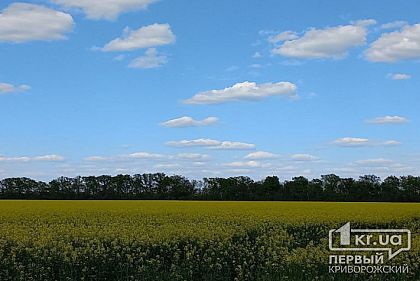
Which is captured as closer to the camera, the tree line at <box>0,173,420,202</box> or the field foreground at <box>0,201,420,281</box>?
the field foreground at <box>0,201,420,281</box>

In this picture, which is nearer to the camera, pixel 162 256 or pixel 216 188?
pixel 162 256

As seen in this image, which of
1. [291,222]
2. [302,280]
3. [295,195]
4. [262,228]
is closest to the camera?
[302,280]

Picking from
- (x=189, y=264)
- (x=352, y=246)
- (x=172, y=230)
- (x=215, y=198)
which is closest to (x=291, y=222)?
(x=172, y=230)

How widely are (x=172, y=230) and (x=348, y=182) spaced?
5716 centimetres

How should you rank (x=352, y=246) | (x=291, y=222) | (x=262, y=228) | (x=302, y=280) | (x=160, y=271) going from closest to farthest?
(x=302, y=280)
(x=160, y=271)
(x=352, y=246)
(x=262, y=228)
(x=291, y=222)

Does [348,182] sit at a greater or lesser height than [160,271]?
greater

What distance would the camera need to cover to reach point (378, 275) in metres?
11.9

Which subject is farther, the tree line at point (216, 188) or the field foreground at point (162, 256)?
the tree line at point (216, 188)

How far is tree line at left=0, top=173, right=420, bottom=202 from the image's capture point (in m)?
67.1

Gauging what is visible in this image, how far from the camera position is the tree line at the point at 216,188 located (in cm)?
6712

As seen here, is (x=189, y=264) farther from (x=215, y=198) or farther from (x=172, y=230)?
(x=215, y=198)

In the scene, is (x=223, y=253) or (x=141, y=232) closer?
(x=223, y=253)

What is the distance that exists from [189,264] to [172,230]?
3.92m

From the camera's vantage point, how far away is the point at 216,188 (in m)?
70.9
